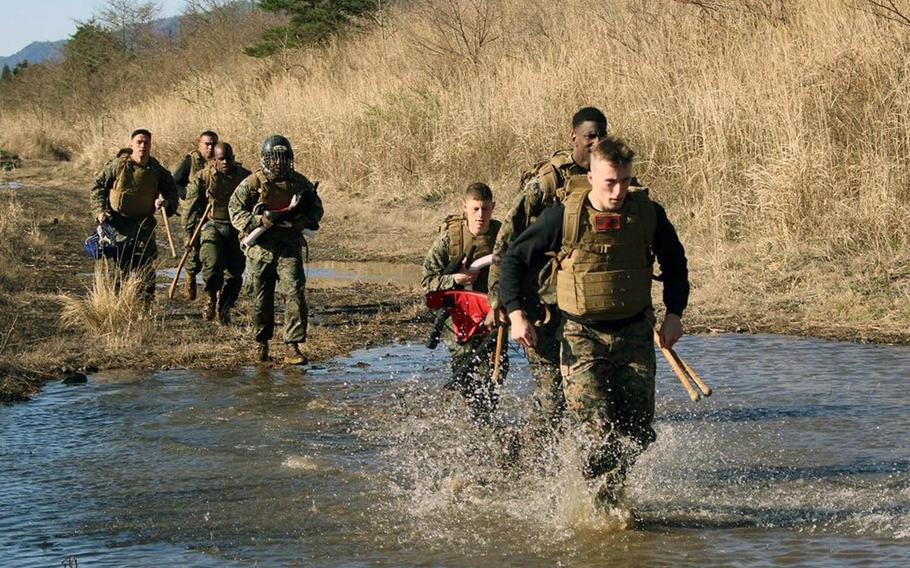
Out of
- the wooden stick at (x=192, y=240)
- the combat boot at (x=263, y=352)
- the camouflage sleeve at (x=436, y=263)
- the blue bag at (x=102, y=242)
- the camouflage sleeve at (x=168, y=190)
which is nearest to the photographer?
the camouflage sleeve at (x=436, y=263)

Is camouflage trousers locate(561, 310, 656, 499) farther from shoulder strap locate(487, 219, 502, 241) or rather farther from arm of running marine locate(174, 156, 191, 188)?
arm of running marine locate(174, 156, 191, 188)

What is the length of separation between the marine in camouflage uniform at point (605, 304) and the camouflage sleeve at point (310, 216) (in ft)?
14.3

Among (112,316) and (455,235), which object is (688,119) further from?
(455,235)

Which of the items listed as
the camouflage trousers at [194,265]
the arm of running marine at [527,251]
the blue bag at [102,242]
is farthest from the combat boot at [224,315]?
the arm of running marine at [527,251]

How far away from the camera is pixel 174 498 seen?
6414 millimetres

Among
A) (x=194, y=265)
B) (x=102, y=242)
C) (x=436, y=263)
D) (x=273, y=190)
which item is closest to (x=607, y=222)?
(x=436, y=263)

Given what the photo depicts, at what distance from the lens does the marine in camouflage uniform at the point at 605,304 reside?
17.8 ft

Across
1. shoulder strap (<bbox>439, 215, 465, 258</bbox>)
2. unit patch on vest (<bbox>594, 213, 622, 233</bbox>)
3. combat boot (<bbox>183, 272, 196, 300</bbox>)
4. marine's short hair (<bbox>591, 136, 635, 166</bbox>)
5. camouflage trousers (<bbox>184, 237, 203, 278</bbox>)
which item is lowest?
combat boot (<bbox>183, 272, 196, 300</bbox>)

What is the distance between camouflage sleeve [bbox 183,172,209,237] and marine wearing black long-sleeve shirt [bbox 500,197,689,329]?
7025 mm

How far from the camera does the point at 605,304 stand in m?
5.43

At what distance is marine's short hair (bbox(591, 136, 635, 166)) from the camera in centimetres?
523

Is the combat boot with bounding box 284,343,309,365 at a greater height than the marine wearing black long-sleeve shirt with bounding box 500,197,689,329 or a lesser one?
lesser

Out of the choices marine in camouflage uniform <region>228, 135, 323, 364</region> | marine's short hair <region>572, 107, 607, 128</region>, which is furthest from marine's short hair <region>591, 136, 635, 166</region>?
marine in camouflage uniform <region>228, 135, 323, 364</region>

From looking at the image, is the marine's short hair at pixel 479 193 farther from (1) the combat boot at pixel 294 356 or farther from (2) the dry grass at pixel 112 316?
(2) the dry grass at pixel 112 316
